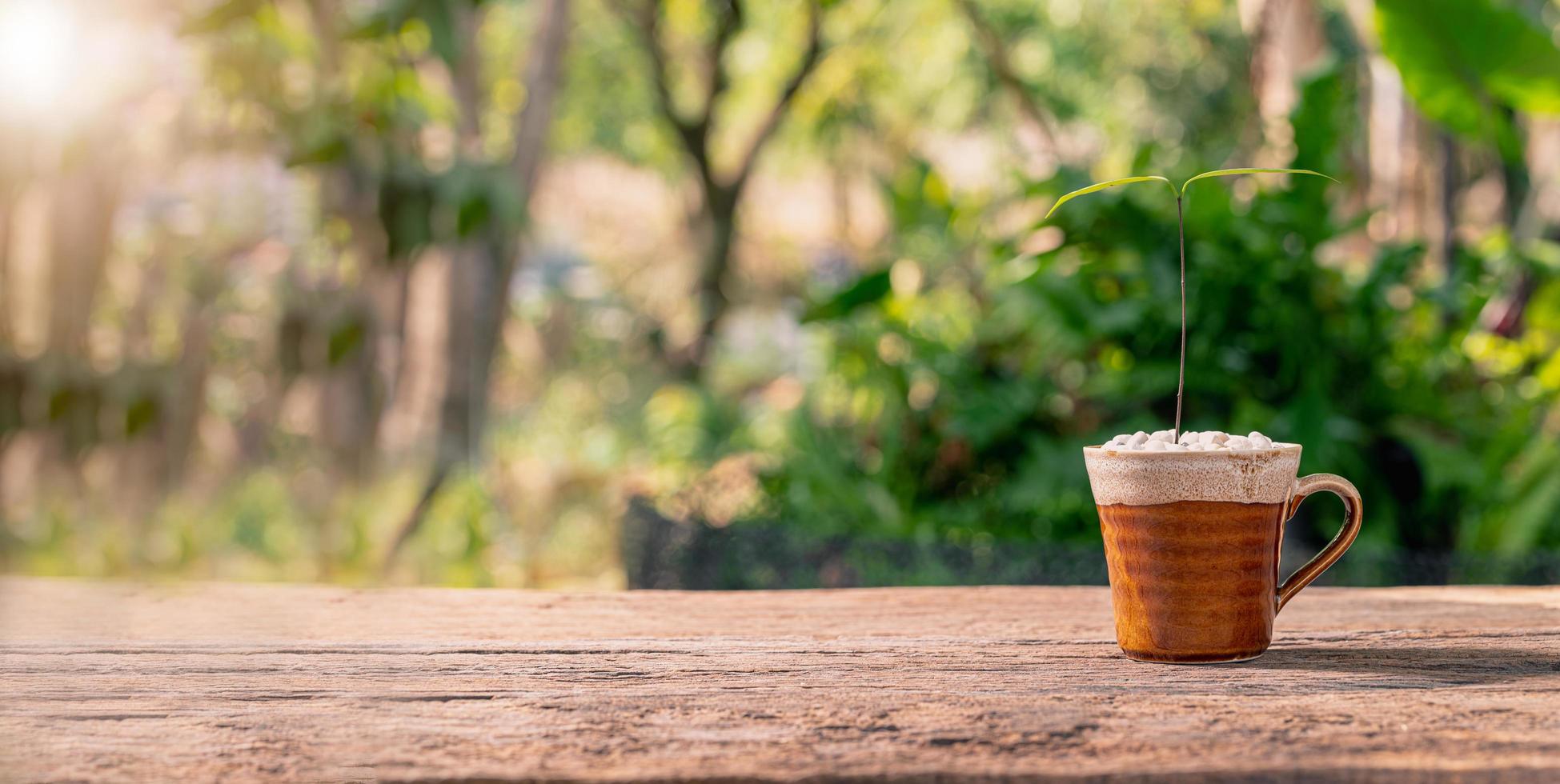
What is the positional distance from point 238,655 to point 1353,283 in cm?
256

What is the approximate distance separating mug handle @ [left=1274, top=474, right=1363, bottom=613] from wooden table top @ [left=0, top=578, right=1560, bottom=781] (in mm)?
41

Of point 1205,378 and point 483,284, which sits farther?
point 483,284

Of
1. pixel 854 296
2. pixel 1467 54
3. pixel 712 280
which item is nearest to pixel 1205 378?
pixel 854 296

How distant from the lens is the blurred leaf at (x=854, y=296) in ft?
8.61

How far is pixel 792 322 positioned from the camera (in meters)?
3.69

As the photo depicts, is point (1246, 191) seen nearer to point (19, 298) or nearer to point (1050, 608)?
point (1050, 608)

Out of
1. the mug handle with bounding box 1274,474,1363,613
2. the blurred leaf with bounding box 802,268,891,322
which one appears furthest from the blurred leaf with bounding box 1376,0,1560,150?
the mug handle with bounding box 1274,474,1363,613

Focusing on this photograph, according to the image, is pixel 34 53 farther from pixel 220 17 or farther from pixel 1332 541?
pixel 1332 541

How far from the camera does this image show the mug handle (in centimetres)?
72

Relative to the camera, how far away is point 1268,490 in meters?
0.68

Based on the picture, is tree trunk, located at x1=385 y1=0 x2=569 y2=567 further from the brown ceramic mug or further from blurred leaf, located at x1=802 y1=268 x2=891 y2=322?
the brown ceramic mug

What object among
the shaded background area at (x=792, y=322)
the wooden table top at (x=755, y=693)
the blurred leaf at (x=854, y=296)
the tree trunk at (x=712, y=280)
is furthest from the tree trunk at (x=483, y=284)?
the wooden table top at (x=755, y=693)

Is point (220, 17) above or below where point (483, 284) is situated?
above

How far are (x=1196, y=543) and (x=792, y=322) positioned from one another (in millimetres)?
3033
